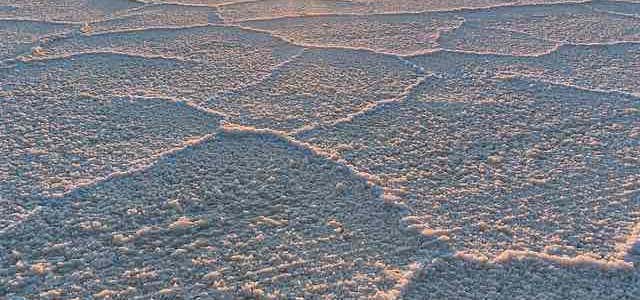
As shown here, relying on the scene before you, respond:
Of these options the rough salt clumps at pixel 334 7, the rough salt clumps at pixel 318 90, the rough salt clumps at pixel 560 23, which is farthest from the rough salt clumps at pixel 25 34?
the rough salt clumps at pixel 560 23

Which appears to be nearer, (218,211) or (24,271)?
(24,271)

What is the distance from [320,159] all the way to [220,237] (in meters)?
0.31

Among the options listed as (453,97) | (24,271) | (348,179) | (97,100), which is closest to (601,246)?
(348,179)

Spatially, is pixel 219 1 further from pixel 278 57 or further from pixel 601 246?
pixel 601 246

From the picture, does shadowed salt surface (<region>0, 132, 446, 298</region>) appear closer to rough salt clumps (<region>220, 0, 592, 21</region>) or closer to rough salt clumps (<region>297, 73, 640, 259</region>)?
rough salt clumps (<region>297, 73, 640, 259</region>)

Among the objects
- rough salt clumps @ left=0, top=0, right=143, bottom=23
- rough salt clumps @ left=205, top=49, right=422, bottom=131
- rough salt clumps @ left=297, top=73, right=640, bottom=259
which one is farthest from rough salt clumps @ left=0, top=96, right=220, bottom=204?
rough salt clumps @ left=0, top=0, right=143, bottom=23

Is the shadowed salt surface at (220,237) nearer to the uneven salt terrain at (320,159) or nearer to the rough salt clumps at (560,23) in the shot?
the uneven salt terrain at (320,159)

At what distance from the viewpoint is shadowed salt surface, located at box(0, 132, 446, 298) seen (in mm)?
946

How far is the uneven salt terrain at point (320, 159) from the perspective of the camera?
97 cm

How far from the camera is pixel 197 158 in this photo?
1263mm

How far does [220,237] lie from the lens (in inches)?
41.0

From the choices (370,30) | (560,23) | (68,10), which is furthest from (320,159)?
(68,10)

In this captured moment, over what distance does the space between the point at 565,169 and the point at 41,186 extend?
1062 mm

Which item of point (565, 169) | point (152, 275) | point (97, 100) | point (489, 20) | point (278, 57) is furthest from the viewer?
point (489, 20)
